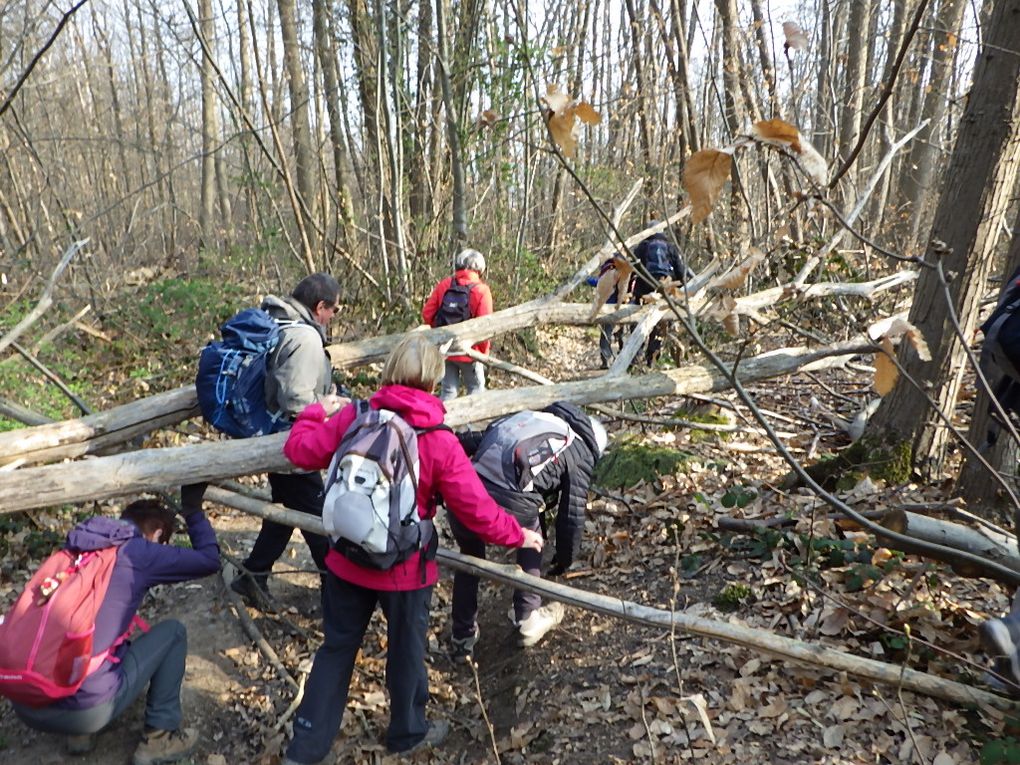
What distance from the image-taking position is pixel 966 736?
106 inches

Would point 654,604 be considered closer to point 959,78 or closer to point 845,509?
point 845,509

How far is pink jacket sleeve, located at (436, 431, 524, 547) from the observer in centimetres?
316

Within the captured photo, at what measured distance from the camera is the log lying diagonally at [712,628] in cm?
281

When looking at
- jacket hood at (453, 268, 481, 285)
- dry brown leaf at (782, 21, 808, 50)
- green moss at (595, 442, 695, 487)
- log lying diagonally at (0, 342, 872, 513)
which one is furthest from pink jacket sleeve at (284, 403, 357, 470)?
jacket hood at (453, 268, 481, 285)

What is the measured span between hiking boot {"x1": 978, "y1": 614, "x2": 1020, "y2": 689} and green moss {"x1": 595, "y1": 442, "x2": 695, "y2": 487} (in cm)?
290

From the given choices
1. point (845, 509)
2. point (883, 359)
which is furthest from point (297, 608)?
point (883, 359)

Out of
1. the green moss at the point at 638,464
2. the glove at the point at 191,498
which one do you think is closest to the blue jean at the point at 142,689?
the glove at the point at 191,498

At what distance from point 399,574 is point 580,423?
1.49 m

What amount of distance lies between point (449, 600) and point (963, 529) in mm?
3216

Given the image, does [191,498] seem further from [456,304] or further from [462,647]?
[456,304]

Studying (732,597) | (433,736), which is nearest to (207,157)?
(433,736)

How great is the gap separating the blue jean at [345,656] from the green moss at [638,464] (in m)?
2.52

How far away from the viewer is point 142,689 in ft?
11.5

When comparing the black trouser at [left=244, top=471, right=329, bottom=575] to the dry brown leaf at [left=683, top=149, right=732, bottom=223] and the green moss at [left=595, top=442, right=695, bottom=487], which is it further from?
the dry brown leaf at [left=683, top=149, right=732, bottom=223]
